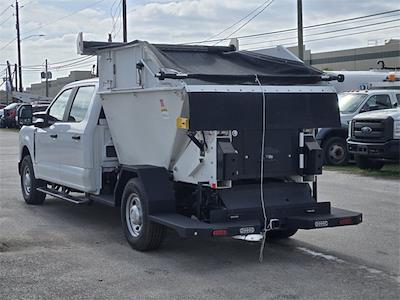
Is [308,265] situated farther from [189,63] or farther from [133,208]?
[189,63]

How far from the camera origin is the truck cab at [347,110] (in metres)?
18.6

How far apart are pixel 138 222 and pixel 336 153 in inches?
462

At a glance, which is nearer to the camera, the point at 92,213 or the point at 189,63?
the point at 189,63

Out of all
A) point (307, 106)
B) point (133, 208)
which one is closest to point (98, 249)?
point (133, 208)

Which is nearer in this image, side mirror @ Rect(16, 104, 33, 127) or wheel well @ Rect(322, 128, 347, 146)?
side mirror @ Rect(16, 104, 33, 127)

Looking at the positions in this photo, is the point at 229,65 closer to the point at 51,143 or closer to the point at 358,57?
the point at 51,143

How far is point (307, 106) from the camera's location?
8055 millimetres

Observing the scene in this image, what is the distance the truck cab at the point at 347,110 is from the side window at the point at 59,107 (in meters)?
9.23

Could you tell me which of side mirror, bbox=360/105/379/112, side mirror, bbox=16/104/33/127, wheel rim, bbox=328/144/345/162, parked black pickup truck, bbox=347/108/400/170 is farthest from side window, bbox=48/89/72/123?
side mirror, bbox=360/105/379/112

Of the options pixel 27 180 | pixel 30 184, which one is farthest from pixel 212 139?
pixel 27 180

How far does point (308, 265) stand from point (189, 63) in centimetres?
287

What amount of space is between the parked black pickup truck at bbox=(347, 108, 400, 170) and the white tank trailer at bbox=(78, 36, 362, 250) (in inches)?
309

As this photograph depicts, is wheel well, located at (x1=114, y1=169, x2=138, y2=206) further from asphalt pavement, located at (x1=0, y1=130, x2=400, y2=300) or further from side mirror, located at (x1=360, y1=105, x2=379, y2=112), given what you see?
side mirror, located at (x1=360, y1=105, x2=379, y2=112)

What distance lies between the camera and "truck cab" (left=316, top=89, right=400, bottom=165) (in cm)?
1858
